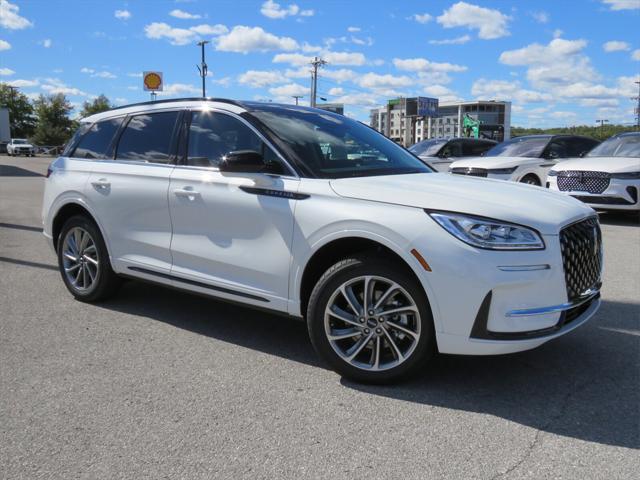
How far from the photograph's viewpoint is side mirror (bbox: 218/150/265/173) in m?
3.89

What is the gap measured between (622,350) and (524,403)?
4.23ft

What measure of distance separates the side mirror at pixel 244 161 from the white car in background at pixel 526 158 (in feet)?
32.0

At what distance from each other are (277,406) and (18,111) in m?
107

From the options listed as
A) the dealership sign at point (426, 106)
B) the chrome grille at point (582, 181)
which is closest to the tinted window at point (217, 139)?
the chrome grille at point (582, 181)

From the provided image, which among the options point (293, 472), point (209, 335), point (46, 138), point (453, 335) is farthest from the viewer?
point (46, 138)

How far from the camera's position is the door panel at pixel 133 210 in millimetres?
4617

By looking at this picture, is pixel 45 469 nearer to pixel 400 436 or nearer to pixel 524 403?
pixel 400 436

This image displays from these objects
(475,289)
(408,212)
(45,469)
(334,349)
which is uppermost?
(408,212)

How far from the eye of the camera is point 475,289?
3.20 metres

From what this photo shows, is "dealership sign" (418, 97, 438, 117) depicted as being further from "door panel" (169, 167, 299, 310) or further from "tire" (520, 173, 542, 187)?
"door panel" (169, 167, 299, 310)

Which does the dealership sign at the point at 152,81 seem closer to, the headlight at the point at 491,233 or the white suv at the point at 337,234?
the white suv at the point at 337,234

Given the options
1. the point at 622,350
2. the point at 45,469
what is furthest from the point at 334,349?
the point at 622,350

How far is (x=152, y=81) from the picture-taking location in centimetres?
1962

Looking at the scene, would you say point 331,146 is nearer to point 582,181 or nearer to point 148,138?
point 148,138
